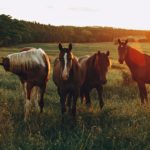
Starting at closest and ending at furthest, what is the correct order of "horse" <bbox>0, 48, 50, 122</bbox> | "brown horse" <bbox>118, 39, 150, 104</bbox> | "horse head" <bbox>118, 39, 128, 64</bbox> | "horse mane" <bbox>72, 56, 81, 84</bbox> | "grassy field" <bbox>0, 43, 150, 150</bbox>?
1. "grassy field" <bbox>0, 43, 150, 150</bbox>
2. "horse mane" <bbox>72, 56, 81, 84</bbox>
3. "horse" <bbox>0, 48, 50, 122</bbox>
4. "horse head" <bbox>118, 39, 128, 64</bbox>
5. "brown horse" <bbox>118, 39, 150, 104</bbox>

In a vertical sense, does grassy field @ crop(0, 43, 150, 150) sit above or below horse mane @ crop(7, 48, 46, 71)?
below

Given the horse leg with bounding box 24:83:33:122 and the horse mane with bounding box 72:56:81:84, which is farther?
the horse mane with bounding box 72:56:81:84

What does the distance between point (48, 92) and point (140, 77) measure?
4.25 meters

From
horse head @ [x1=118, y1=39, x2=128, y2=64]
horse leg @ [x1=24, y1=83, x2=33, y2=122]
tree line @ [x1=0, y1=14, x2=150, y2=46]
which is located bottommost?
tree line @ [x1=0, y1=14, x2=150, y2=46]

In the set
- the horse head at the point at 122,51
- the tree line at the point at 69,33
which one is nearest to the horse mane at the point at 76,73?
the horse head at the point at 122,51

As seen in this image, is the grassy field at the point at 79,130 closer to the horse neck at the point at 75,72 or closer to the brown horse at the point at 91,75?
the horse neck at the point at 75,72

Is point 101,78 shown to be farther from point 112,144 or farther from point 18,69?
point 112,144

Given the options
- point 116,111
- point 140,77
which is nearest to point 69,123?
point 116,111

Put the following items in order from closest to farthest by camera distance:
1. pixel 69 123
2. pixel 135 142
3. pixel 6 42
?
pixel 135 142, pixel 69 123, pixel 6 42

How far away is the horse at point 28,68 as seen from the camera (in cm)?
1088

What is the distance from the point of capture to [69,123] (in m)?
9.05

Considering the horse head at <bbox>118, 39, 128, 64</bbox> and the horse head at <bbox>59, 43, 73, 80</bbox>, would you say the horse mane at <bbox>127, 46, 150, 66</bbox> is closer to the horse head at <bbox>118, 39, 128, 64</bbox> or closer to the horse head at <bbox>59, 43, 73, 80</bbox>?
the horse head at <bbox>118, 39, 128, 64</bbox>

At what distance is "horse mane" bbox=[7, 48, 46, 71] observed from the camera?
430 inches

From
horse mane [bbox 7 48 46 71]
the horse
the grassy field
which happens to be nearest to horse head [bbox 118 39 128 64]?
the horse
